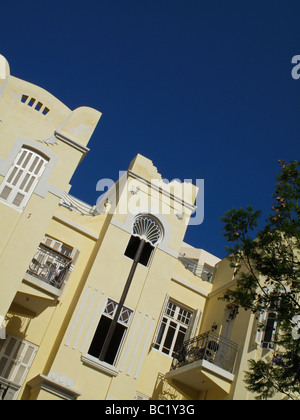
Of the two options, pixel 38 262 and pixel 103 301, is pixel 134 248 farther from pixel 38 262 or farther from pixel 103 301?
pixel 38 262

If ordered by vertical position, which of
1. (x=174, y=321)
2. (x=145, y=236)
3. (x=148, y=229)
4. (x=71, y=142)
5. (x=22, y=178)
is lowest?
(x=174, y=321)

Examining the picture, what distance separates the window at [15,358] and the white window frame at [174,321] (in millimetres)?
4895

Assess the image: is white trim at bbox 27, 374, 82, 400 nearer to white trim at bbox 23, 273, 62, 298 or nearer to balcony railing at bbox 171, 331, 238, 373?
white trim at bbox 23, 273, 62, 298

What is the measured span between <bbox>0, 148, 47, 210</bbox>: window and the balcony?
26.2 ft

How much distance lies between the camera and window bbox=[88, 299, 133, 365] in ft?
51.1

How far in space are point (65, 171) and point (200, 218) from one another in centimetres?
701

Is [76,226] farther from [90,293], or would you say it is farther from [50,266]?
[90,293]

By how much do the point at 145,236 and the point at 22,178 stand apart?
5.60 metres

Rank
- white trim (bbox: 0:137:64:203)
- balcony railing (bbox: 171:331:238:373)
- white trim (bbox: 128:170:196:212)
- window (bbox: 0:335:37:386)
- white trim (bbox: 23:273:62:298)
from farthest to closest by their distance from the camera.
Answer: white trim (bbox: 128:170:196:212) → balcony railing (bbox: 171:331:238:373) → white trim (bbox: 0:137:64:203) → window (bbox: 0:335:37:386) → white trim (bbox: 23:273:62:298)

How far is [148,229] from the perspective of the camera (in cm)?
1848

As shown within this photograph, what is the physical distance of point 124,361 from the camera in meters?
15.6

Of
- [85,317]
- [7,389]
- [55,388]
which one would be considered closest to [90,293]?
[85,317]

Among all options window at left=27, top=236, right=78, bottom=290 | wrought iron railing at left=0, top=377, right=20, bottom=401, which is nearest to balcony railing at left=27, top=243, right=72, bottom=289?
window at left=27, top=236, right=78, bottom=290
